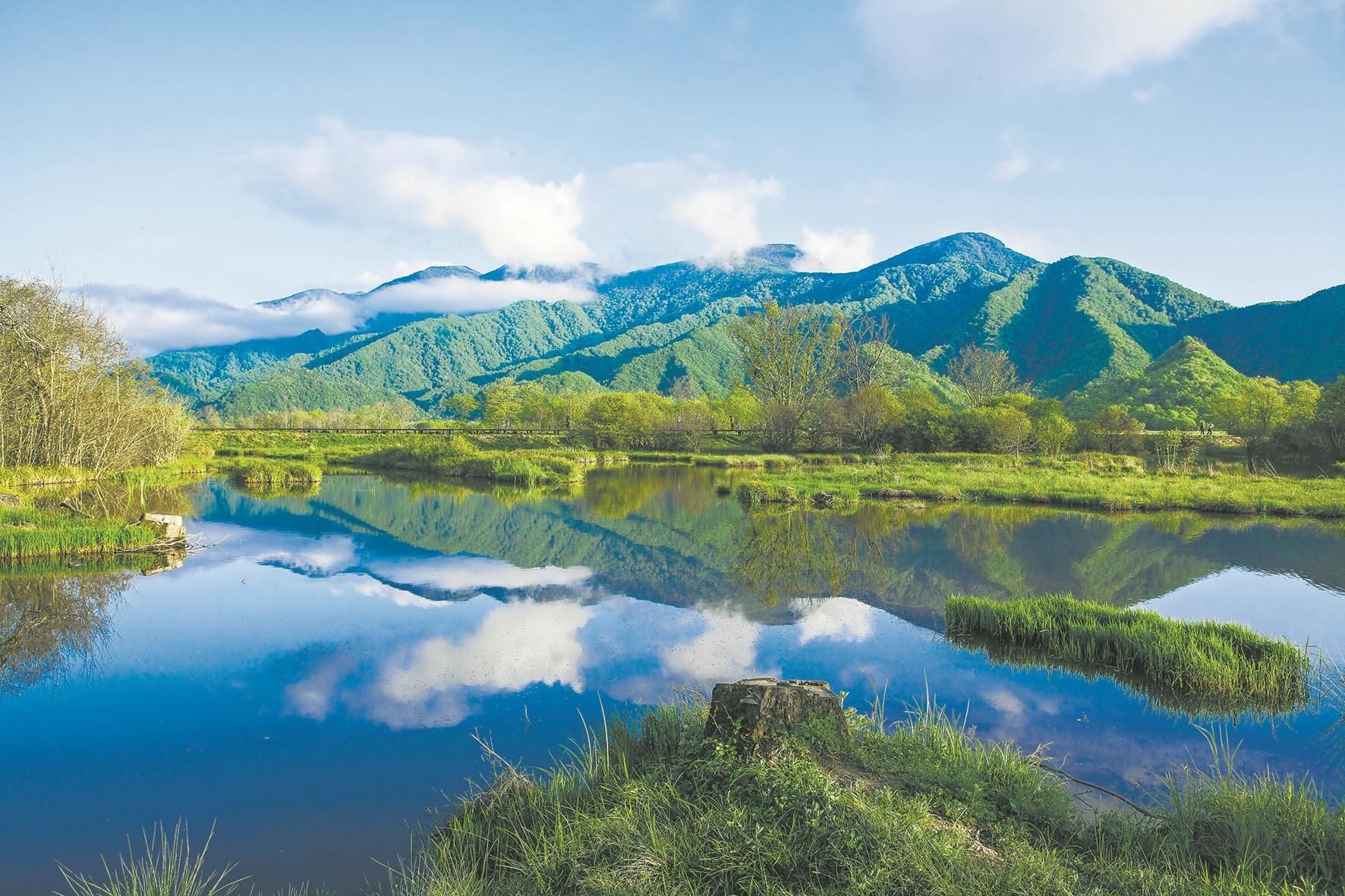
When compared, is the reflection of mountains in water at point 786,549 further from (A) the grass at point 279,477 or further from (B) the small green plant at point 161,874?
(B) the small green plant at point 161,874

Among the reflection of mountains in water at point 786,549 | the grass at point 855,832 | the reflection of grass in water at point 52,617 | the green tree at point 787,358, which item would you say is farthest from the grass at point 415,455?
the grass at point 855,832

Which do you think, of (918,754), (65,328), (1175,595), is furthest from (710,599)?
(65,328)

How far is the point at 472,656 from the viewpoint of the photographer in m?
11.4

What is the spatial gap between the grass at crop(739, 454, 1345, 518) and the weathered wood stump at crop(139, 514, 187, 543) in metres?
20.4

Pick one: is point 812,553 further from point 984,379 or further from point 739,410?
point 739,410

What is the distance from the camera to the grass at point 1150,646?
9.53 m

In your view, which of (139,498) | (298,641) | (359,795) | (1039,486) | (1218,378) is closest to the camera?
(359,795)

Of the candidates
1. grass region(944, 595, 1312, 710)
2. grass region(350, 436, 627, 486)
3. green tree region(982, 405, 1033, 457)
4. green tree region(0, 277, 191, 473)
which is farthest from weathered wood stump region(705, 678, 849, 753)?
green tree region(982, 405, 1033, 457)

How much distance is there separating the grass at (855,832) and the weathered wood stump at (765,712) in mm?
151

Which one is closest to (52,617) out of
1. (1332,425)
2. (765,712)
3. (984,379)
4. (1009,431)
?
(765,712)

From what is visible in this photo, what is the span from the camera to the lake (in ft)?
22.7

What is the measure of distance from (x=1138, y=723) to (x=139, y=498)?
34.9 metres

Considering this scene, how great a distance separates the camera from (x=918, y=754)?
642 centimetres

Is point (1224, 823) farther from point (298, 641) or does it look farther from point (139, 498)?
point (139, 498)
